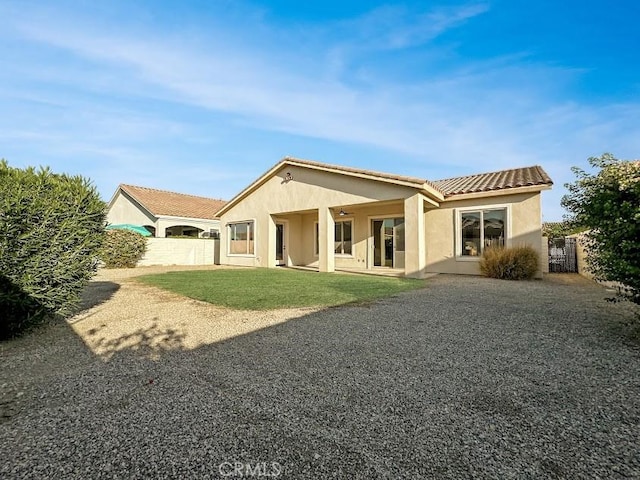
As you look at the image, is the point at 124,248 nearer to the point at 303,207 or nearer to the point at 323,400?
the point at 303,207

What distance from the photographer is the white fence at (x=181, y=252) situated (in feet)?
67.6

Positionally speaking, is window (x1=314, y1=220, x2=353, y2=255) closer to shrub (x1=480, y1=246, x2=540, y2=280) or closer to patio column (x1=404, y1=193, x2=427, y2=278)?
patio column (x1=404, y1=193, x2=427, y2=278)

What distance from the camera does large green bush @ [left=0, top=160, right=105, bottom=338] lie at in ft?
15.9

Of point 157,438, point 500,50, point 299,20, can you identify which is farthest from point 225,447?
point 500,50

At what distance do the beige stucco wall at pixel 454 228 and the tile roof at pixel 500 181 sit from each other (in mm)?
449

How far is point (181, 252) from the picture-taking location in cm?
2197

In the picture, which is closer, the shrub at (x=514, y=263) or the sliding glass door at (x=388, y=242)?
the shrub at (x=514, y=263)

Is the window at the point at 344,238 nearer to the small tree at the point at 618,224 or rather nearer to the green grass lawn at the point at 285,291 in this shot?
the green grass lawn at the point at 285,291

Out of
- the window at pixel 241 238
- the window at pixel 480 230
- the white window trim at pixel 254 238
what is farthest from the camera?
the window at pixel 241 238

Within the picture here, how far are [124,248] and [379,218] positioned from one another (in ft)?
49.8

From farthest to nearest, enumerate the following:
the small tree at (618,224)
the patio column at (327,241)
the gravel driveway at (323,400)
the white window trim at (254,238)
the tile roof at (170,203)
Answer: the tile roof at (170,203), the white window trim at (254,238), the patio column at (327,241), the small tree at (618,224), the gravel driveway at (323,400)

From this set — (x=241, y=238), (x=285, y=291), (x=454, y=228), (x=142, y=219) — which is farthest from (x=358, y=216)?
(x=142, y=219)

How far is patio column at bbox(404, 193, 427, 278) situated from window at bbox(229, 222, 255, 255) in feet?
34.3

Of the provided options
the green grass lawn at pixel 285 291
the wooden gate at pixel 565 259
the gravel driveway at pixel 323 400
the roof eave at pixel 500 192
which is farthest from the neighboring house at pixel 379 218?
the gravel driveway at pixel 323 400
